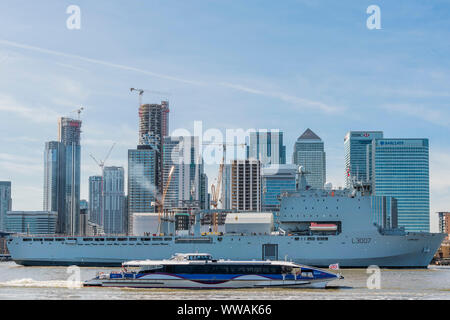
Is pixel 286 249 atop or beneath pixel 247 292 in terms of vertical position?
beneath

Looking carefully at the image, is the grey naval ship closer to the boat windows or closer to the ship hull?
the ship hull

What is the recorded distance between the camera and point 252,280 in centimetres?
5150

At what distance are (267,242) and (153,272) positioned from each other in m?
31.3

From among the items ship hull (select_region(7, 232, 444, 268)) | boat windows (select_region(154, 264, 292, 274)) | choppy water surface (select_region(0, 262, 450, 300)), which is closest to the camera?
choppy water surface (select_region(0, 262, 450, 300))

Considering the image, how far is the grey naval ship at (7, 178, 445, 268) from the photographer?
78688 mm

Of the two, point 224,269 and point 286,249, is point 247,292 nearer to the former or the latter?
point 224,269

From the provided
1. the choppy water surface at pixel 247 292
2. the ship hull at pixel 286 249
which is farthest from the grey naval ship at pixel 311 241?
the choppy water surface at pixel 247 292

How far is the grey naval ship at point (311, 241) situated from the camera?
78.7 m

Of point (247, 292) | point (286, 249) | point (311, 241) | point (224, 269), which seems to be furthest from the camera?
point (286, 249)

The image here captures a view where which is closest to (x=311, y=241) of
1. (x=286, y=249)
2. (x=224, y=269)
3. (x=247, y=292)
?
(x=286, y=249)

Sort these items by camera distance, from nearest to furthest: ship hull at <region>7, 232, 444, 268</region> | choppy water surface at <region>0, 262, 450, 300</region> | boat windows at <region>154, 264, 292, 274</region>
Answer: choppy water surface at <region>0, 262, 450, 300</region>, boat windows at <region>154, 264, 292, 274</region>, ship hull at <region>7, 232, 444, 268</region>

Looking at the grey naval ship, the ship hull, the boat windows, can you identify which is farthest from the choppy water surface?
the grey naval ship

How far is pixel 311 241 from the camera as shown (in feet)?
263
